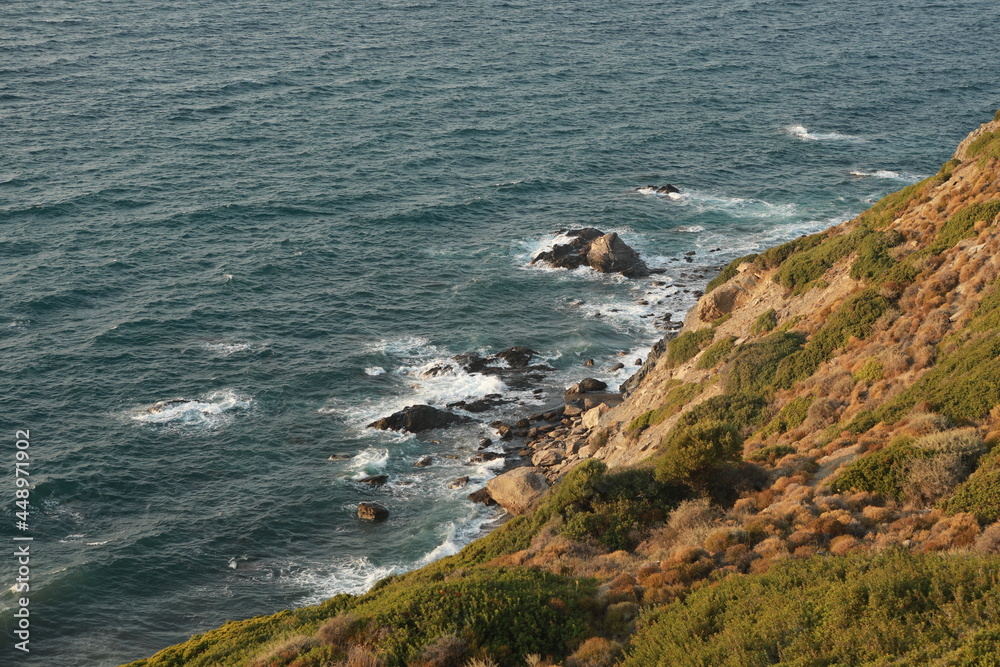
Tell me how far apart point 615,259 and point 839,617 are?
217ft

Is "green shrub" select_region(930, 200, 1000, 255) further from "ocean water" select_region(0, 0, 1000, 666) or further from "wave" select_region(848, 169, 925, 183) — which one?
"wave" select_region(848, 169, 925, 183)

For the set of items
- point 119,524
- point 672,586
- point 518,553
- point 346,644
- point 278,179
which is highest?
point 672,586

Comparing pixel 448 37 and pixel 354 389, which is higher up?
pixel 448 37

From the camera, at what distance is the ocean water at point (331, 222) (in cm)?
5322

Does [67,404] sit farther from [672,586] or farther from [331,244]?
[672,586]

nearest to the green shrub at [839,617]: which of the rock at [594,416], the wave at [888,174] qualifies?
the rock at [594,416]

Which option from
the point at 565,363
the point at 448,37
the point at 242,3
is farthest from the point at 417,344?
the point at 242,3

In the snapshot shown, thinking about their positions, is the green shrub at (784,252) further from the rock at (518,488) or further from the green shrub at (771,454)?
the green shrub at (771,454)

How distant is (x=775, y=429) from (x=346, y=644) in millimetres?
19991

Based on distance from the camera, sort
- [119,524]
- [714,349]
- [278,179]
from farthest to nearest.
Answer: [278,179] < [119,524] < [714,349]

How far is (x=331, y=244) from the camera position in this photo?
8706 cm

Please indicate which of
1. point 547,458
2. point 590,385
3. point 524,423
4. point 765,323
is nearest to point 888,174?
point 590,385

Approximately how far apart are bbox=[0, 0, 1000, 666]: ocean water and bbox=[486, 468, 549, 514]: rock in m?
1.80

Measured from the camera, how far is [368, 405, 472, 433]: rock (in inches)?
2420
